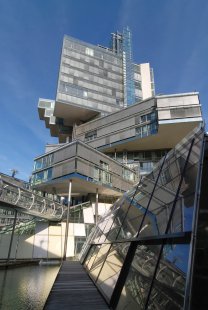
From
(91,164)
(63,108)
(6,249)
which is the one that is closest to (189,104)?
(91,164)

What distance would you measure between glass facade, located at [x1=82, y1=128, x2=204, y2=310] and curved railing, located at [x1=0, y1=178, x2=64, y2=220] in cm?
1346

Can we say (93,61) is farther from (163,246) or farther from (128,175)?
(163,246)

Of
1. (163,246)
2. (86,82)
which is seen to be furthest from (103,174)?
(86,82)

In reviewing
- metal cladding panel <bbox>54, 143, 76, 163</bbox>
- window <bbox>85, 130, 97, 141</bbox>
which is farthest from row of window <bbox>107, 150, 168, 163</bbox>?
metal cladding panel <bbox>54, 143, 76, 163</bbox>

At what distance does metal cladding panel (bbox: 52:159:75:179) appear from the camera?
30308 millimetres

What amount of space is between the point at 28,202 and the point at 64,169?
30.2 feet

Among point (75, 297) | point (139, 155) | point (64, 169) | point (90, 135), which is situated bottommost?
point (75, 297)

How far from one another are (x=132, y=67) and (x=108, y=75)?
35.1 feet

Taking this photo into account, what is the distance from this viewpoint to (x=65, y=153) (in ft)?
106

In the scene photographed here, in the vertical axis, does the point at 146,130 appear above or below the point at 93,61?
below

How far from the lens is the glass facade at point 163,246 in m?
3.54

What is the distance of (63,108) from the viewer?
57.2 metres

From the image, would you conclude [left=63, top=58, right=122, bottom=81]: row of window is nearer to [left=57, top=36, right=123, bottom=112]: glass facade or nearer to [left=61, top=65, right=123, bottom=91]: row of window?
[left=57, top=36, right=123, bottom=112]: glass facade

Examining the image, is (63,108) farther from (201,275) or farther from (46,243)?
(201,275)
